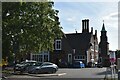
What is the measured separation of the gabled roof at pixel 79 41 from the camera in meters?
84.2

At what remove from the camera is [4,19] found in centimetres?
4147

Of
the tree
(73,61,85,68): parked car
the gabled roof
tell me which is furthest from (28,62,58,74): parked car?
the gabled roof

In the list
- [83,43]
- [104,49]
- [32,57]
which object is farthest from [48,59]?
[104,49]

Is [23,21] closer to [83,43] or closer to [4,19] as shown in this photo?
[4,19]

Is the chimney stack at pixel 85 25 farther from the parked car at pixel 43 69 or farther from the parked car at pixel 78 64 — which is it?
the parked car at pixel 43 69

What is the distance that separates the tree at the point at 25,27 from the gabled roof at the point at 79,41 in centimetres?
4012

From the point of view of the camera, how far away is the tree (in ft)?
133

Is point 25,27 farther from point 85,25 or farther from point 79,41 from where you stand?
point 85,25

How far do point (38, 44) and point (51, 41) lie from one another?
98.6 inches

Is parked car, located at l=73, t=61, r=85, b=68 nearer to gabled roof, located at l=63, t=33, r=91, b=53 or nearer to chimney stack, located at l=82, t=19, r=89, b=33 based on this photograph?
gabled roof, located at l=63, t=33, r=91, b=53

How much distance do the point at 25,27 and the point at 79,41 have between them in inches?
1801

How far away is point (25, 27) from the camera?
41219 mm

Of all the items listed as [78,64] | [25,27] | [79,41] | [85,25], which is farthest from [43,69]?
[85,25]

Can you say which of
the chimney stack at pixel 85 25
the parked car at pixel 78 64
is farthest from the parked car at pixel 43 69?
the chimney stack at pixel 85 25
